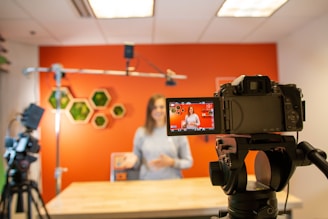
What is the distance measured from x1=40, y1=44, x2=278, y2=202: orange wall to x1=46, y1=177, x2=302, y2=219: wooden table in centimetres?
107

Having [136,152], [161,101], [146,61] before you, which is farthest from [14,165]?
[146,61]

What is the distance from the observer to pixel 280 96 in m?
0.75

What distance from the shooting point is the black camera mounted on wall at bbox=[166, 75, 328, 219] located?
0.73 meters

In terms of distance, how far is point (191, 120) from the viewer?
766mm

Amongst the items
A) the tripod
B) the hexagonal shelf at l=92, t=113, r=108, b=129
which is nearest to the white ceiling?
the hexagonal shelf at l=92, t=113, r=108, b=129

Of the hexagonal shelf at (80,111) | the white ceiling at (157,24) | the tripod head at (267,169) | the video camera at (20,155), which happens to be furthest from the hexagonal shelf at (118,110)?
the tripod head at (267,169)

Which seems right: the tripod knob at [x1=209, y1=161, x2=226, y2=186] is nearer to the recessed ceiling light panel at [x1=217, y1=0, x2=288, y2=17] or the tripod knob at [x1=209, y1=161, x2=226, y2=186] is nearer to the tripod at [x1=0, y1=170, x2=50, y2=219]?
the tripod at [x1=0, y1=170, x2=50, y2=219]

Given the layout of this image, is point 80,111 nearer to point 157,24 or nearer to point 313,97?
point 157,24

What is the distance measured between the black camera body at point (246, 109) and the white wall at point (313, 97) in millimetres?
502

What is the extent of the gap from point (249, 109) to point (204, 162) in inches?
95.1

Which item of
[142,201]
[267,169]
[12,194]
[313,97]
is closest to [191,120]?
[267,169]

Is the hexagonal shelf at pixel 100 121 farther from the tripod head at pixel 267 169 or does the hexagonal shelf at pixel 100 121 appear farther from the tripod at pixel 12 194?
the tripod head at pixel 267 169

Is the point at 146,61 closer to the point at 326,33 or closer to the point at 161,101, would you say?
the point at 161,101

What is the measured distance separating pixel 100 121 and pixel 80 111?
278 millimetres
